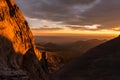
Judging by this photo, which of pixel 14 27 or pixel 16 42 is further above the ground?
pixel 14 27

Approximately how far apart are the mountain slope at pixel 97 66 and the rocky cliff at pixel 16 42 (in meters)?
21.8

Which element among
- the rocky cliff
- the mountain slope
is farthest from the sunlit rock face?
the mountain slope

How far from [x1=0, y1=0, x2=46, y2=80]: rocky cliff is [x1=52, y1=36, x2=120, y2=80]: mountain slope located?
21.8 metres

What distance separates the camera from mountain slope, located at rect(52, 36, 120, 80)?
70.7 metres

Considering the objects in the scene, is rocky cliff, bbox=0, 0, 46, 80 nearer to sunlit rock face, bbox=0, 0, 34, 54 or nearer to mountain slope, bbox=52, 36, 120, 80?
sunlit rock face, bbox=0, 0, 34, 54

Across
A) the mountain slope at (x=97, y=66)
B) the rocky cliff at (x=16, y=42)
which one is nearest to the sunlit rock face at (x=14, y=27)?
the rocky cliff at (x=16, y=42)

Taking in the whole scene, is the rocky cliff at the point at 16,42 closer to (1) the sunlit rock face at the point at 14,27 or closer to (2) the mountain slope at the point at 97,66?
(1) the sunlit rock face at the point at 14,27

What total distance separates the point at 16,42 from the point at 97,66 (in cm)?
3625

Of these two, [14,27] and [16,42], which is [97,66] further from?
[14,27]

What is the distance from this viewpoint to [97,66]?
78.6 m

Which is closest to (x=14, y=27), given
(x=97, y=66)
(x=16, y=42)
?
(x=16, y=42)

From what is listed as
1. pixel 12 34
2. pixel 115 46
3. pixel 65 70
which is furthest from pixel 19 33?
pixel 115 46

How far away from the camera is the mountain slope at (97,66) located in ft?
232

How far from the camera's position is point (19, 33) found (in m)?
51.6
